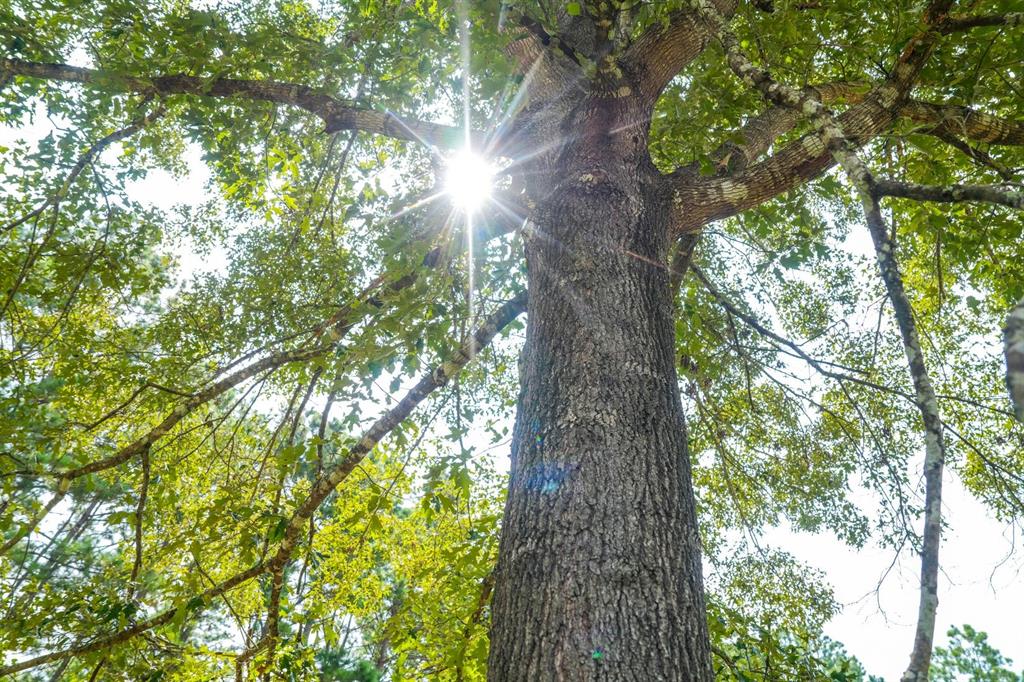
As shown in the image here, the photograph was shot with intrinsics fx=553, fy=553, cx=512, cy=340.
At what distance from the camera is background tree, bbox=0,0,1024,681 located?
1.77 metres

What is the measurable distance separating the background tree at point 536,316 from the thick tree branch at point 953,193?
0.01 metres

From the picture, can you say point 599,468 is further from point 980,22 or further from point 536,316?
point 980,22

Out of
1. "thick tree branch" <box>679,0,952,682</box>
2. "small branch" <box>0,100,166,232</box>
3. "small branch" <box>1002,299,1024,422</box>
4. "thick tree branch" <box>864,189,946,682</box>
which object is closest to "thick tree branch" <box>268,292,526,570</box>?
"thick tree branch" <box>679,0,952,682</box>

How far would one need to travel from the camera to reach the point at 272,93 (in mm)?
3877

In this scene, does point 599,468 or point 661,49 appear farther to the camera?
point 661,49

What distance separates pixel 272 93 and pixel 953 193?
3.95 metres

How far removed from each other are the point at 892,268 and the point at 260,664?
3822mm

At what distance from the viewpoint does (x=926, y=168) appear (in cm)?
430

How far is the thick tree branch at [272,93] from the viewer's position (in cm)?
354

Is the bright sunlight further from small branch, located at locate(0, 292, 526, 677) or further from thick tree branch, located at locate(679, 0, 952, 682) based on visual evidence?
thick tree branch, located at locate(679, 0, 952, 682)

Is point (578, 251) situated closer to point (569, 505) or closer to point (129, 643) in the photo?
point (569, 505)

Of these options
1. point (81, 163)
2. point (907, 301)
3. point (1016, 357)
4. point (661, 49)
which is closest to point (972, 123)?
point (661, 49)

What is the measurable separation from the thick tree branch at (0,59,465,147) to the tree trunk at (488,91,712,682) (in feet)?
4.45

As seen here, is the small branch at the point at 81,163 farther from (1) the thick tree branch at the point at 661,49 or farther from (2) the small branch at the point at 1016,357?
(2) the small branch at the point at 1016,357
